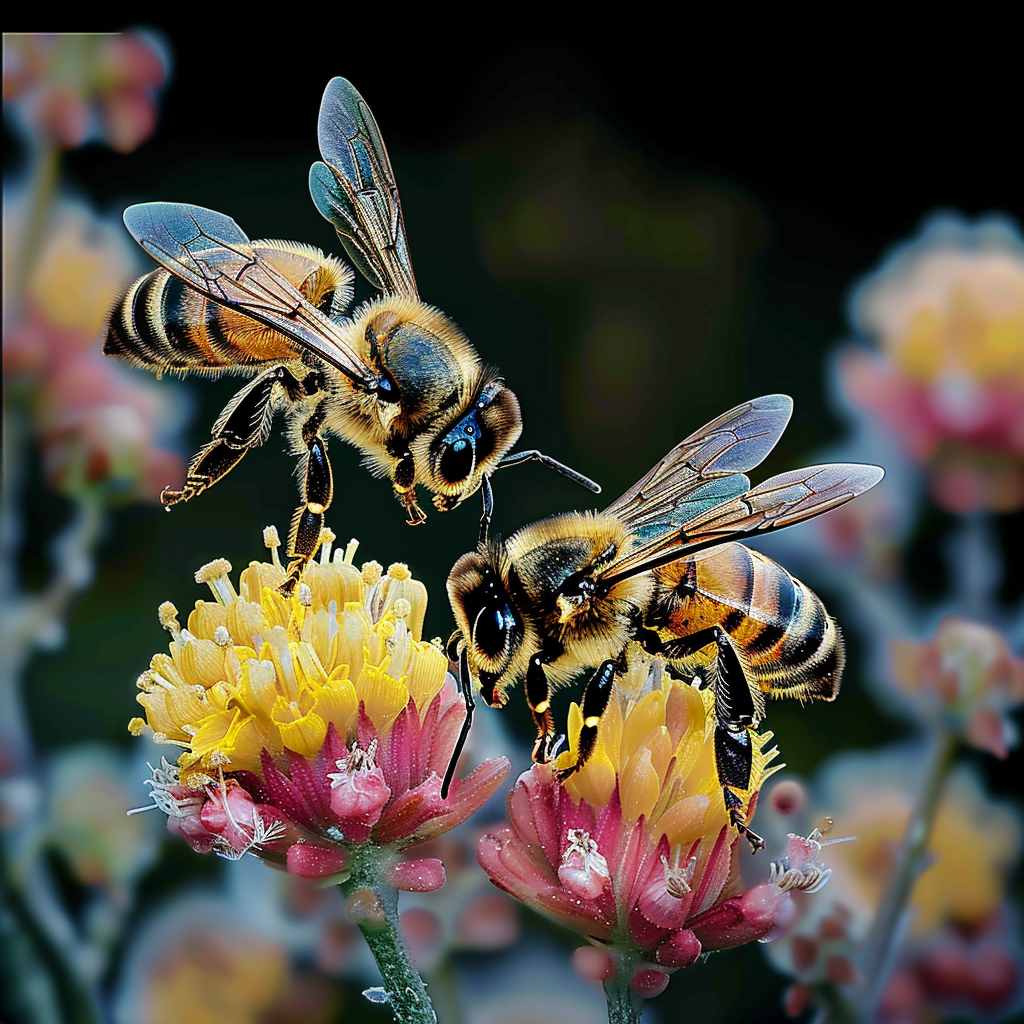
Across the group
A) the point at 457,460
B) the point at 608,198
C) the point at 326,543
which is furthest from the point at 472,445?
the point at 608,198

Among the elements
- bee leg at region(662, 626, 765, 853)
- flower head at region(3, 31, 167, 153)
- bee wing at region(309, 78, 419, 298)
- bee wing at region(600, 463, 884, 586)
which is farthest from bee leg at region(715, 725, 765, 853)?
flower head at region(3, 31, 167, 153)

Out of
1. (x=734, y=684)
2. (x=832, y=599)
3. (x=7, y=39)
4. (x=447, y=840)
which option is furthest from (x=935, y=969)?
(x=7, y=39)

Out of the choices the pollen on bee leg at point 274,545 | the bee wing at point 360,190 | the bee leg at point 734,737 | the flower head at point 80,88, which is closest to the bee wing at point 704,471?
the bee leg at point 734,737

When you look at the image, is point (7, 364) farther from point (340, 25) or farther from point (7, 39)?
point (340, 25)

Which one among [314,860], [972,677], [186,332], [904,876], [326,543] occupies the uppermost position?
[186,332]

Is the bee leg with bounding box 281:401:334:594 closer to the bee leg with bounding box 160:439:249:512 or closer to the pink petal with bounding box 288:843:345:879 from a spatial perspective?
the bee leg with bounding box 160:439:249:512

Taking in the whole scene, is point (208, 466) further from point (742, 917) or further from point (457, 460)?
point (742, 917)

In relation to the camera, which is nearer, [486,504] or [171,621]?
[171,621]
